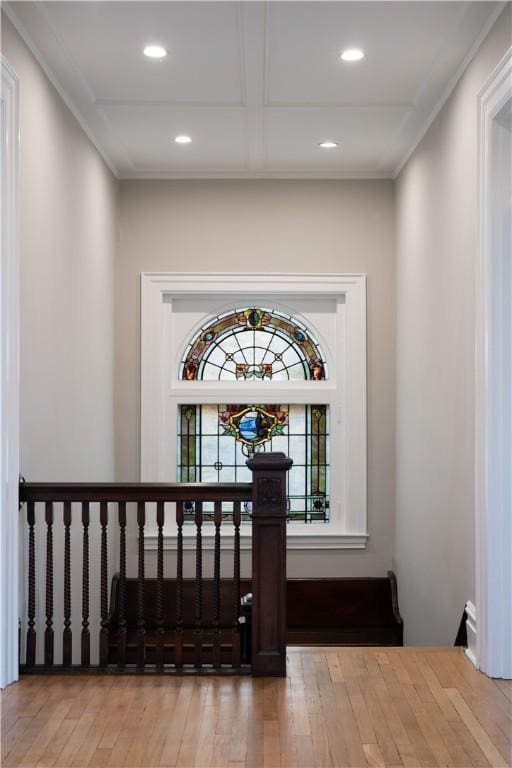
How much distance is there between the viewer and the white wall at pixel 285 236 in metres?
5.80

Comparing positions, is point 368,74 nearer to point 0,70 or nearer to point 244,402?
point 0,70

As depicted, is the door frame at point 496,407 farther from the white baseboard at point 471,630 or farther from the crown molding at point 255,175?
the crown molding at point 255,175

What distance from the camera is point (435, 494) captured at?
4.59 metres

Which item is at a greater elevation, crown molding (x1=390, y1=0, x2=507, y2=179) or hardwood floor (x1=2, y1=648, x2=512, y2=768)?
crown molding (x1=390, y1=0, x2=507, y2=179)

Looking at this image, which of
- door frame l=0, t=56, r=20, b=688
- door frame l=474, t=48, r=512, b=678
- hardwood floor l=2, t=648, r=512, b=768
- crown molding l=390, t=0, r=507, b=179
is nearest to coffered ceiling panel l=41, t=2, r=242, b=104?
door frame l=0, t=56, r=20, b=688

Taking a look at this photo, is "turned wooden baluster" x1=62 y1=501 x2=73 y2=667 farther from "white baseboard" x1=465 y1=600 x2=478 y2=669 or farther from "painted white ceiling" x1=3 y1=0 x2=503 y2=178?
"painted white ceiling" x1=3 y1=0 x2=503 y2=178

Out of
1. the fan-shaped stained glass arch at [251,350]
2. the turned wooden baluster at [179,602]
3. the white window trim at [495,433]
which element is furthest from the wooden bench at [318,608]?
the white window trim at [495,433]

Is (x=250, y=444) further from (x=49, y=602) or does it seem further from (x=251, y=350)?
(x=49, y=602)

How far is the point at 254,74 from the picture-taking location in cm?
400

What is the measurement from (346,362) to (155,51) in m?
2.69

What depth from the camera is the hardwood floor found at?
269 cm

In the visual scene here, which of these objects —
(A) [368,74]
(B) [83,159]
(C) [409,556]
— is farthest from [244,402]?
(A) [368,74]

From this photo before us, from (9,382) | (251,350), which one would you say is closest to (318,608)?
(251,350)

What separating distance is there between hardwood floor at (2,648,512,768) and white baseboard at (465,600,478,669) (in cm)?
5
